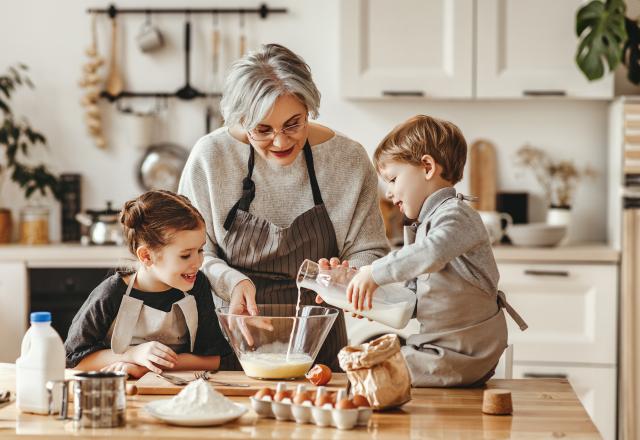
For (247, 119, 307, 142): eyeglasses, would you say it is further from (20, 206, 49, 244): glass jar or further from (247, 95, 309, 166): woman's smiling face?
(20, 206, 49, 244): glass jar

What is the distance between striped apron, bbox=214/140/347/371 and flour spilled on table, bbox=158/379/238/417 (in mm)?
640

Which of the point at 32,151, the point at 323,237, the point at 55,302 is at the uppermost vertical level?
the point at 32,151

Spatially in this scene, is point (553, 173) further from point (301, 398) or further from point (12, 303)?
point (301, 398)

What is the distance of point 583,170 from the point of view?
4070 mm

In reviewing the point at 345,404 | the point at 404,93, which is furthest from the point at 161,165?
the point at 345,404

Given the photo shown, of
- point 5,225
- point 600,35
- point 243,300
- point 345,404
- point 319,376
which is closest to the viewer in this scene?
point 345,404

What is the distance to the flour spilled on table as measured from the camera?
139 cm

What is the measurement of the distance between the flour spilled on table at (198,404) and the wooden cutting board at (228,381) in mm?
145

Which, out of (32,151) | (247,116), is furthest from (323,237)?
(32,151)

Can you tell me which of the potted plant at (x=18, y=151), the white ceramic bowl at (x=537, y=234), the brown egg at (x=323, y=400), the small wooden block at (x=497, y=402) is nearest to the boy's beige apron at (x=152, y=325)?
the brown egg at (x=323, y=400)

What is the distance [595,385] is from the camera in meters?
3.59

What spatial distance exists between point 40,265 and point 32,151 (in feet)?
2.49

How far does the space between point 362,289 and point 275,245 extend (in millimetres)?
457

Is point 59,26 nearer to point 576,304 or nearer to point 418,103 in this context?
point 418,103
